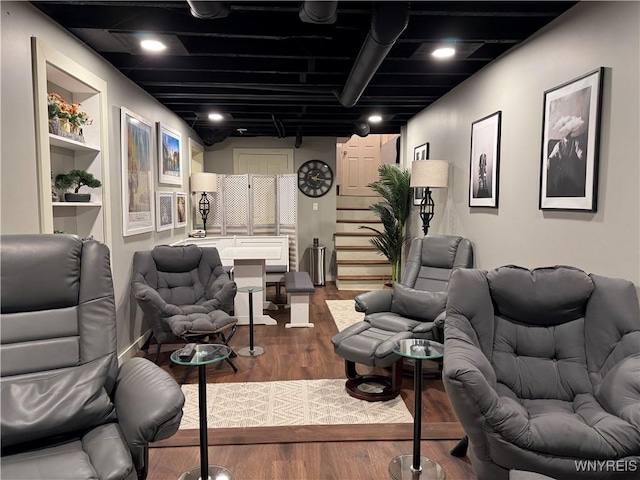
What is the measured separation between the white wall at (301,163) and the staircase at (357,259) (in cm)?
28

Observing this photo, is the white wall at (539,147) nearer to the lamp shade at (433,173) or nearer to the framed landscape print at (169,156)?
the lamp shade at (433,173)

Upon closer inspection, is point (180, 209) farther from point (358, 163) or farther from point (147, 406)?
point (358, 163)

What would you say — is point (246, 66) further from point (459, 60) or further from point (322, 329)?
point (322, 329)

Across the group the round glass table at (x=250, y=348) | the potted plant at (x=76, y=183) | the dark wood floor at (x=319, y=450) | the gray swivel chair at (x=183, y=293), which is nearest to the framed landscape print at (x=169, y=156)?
the gray swivel chair at (x=183, y=293)

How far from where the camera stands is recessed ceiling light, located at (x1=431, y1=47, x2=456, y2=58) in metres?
3.25

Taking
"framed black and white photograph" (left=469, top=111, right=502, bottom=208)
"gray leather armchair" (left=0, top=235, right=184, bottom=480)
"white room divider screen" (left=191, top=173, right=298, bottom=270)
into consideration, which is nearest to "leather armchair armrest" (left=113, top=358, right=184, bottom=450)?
"gray leather armchair" (left=0, top=235, right=184, bottom=480)

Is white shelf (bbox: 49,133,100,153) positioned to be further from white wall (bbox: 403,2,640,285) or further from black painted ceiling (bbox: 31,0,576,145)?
white wall (bbox: 403,2,640,285)

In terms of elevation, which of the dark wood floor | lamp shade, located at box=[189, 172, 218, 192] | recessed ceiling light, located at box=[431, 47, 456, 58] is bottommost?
the dark wood floor

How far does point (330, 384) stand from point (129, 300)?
2037 mm

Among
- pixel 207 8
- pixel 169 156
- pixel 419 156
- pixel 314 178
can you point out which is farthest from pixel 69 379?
pixel 314 178

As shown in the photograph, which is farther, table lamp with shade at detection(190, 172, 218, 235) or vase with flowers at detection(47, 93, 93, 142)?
table lamp with shade at detection(190, 172, 218, 235)

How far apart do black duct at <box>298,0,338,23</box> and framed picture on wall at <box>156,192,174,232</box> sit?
121 inches

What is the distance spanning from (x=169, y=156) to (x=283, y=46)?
2440mm

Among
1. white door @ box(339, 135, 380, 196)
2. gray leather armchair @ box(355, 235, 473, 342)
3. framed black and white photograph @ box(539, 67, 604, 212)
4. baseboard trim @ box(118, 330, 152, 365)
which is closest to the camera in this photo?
framed black and white photograph @ box(539, 67, 604, 212)
